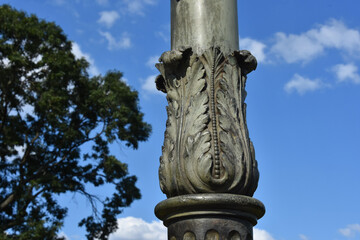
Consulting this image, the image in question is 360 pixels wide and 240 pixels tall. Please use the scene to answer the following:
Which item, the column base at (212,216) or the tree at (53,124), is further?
the tree at (53,124)

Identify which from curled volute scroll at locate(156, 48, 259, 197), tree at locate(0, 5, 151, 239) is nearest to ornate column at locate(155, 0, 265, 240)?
curled volute scroll at locate(156, 48, 259, 197)

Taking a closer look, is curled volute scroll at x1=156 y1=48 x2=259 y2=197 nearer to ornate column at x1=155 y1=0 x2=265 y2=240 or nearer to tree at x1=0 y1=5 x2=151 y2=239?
ornate column at x1=155 y1=0 x2=265 y2=240

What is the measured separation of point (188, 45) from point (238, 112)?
522 mm

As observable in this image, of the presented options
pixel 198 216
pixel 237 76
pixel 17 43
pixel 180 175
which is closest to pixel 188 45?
pixel 237 76

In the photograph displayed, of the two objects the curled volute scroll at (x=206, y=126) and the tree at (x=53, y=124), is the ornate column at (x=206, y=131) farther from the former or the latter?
the tree at (x=53, y=124)

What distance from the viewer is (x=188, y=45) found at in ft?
9.43

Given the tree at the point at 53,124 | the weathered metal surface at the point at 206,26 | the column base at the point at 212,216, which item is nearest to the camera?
the column base at the point at 212,216

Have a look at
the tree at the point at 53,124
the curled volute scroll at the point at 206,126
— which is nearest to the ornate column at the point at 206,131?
the curled volute scroll at the point at 206,126

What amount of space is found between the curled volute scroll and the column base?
66 mm

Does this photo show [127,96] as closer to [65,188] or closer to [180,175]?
[65,188]

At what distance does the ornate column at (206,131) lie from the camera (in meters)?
2.45

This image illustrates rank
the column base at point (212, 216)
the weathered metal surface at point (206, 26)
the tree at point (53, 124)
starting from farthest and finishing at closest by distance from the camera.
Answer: the tree at point (53, 124), the weathered metal surface at point (206, 26), the column base at point (212, 216)

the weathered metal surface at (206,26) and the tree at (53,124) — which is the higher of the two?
the tree at (53,124)

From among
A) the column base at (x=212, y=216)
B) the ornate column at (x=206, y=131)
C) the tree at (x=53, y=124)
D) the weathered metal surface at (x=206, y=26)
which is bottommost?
the column base at (x=212, y=216)
